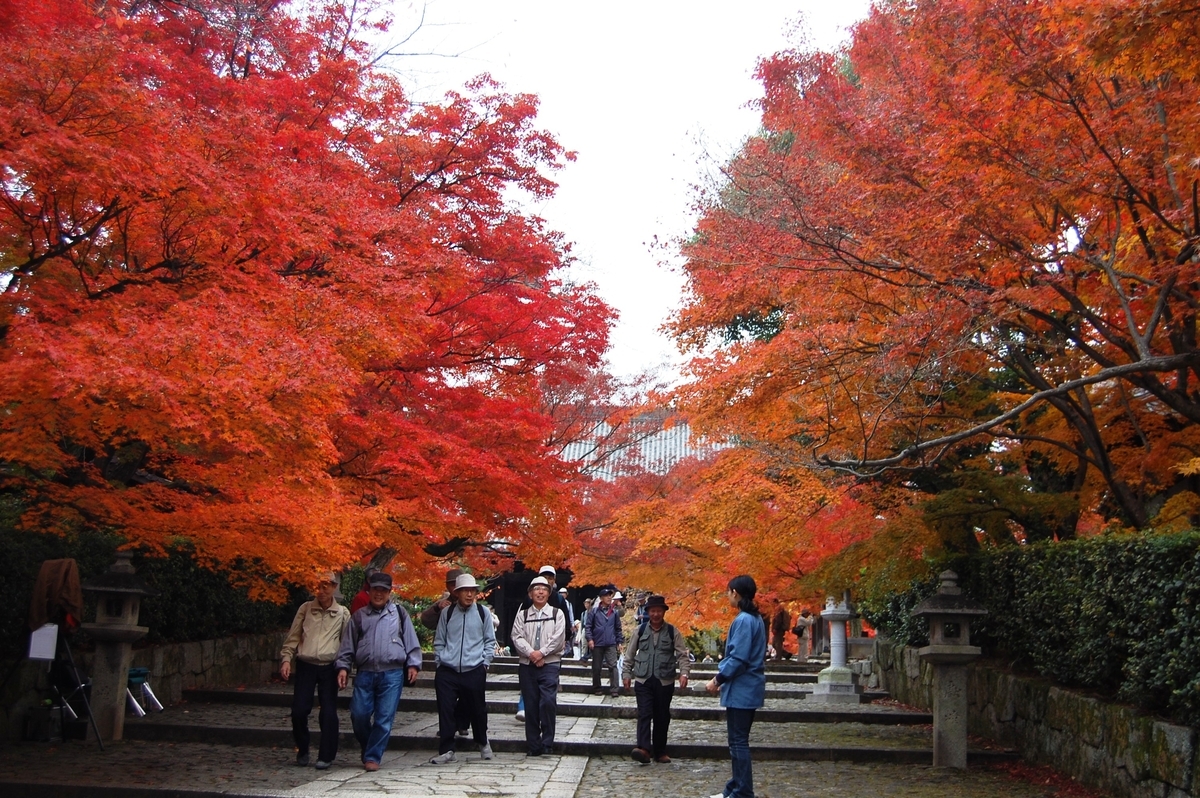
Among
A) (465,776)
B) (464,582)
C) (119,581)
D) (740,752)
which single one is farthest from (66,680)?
(740,752)

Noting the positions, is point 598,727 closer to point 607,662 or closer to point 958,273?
point 607,662

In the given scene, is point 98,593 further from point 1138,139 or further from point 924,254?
point 1138,139

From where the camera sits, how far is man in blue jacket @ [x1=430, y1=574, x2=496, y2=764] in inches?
344

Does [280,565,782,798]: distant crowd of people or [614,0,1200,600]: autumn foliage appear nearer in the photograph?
[614,0,1200,600]: autumn foliage

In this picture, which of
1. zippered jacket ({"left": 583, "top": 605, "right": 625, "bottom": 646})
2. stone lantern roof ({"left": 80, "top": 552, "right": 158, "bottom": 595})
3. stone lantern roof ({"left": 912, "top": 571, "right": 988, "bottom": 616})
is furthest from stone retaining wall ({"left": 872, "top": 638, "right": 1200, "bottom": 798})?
stone lantern roof ({"left": 80, "top": 552, "right": 158, "bottom": 595})

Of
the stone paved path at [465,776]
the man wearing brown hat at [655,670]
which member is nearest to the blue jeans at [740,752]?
the stone paved path at [465,776]

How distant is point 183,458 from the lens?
375 inches

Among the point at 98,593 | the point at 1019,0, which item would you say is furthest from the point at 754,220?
the point at 98,593

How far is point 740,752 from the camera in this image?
280 inches

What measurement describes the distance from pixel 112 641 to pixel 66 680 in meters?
0.57

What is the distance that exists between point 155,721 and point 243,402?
521cm

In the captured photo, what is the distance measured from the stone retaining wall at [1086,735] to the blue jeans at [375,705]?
569 centimetres

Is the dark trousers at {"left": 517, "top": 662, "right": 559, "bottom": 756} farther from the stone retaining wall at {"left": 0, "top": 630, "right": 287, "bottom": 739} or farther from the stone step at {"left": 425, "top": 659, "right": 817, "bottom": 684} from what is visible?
the stone step at {"left": 425, "top": 659, "right": 817, "bottom": 684}

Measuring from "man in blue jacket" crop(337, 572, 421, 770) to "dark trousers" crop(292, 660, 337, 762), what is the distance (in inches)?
6.1
